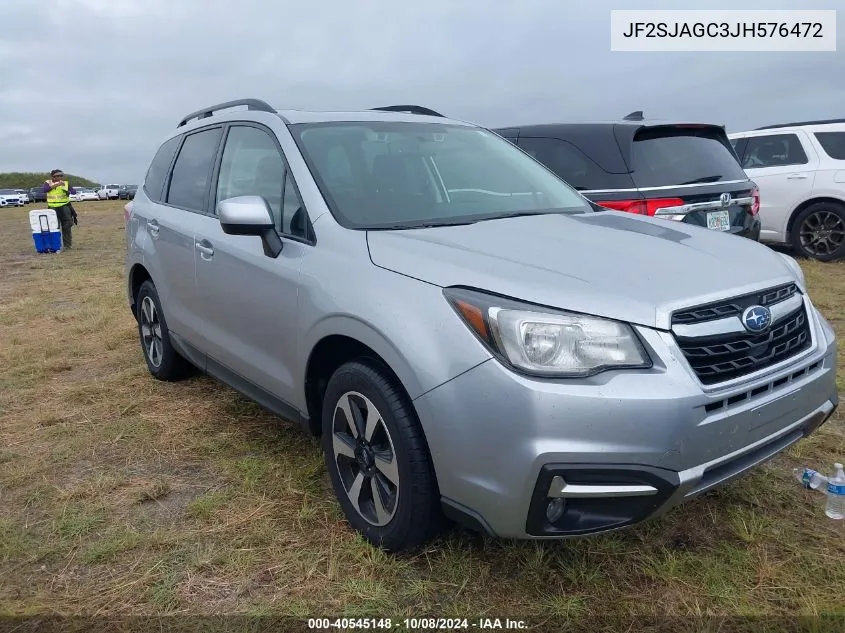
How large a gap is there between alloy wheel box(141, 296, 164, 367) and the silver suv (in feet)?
3.97

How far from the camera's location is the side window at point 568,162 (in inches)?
207

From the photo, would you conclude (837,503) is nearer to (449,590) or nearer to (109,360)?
(449,590)

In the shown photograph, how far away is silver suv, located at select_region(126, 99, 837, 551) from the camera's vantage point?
200cm

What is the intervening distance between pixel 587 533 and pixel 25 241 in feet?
60.5

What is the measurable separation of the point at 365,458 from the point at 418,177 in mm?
1304

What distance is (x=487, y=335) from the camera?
2062mm

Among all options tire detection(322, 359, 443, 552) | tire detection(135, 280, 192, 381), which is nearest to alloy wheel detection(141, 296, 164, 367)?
tire detection(135, 280, 192, 381)

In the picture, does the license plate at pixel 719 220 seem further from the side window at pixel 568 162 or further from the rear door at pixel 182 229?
the rear door at pixel 182 229

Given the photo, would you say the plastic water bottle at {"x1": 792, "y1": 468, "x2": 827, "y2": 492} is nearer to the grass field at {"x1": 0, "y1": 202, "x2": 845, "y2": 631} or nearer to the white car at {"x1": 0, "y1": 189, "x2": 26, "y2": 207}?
the grass field at {"x1": 0, "y1": 202, "x2": 845, "y2": 631}

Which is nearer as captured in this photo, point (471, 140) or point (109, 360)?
point (471, 140)

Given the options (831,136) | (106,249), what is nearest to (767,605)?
(831,136)

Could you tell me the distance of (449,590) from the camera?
2.39 metres

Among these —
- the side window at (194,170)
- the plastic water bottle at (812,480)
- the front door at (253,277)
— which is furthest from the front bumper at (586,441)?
the side window at (194,170)

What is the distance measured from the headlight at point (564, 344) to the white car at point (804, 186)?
307 inches
